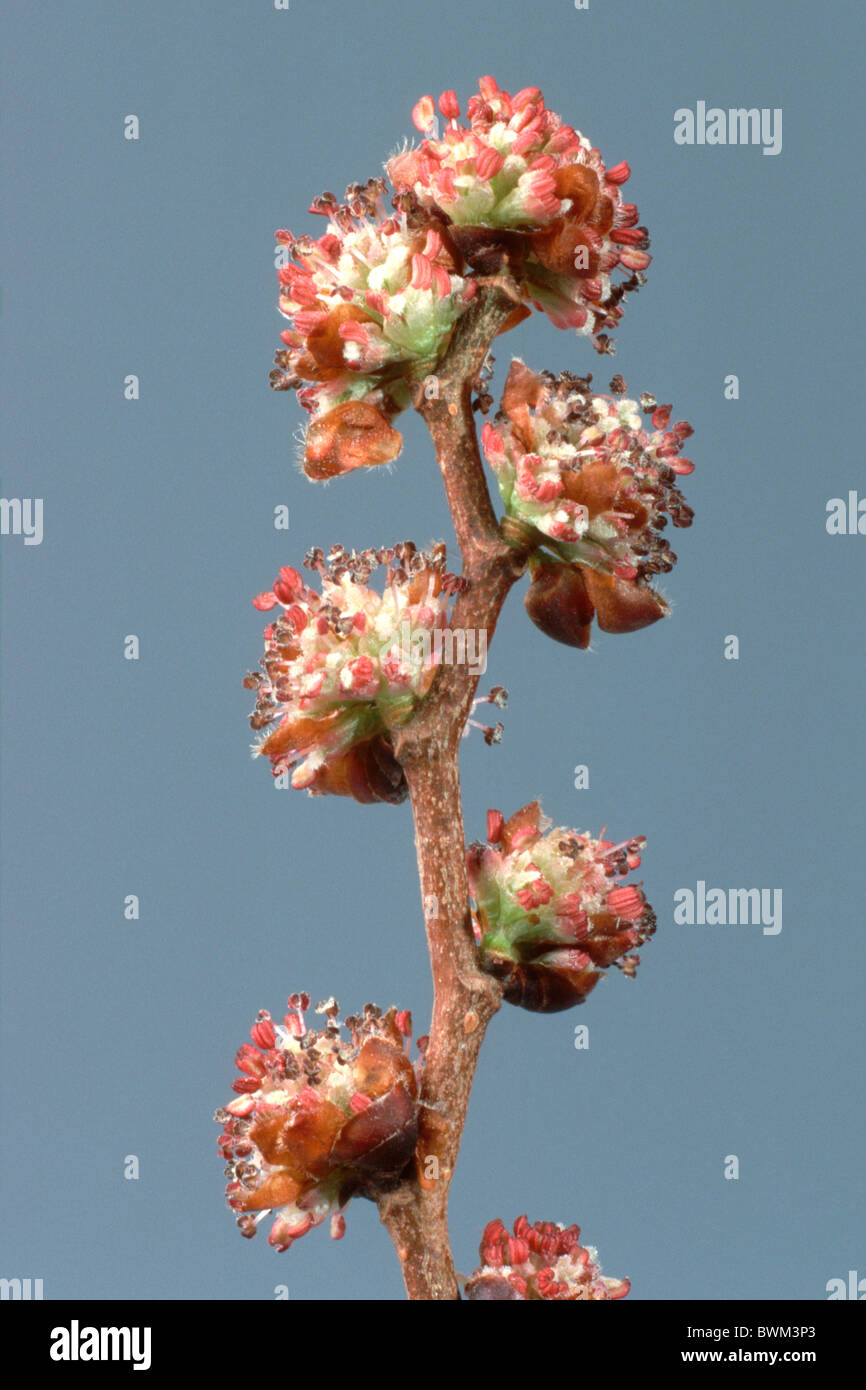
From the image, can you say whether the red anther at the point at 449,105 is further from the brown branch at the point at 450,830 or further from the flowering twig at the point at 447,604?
the brown branch at the point at 450,830

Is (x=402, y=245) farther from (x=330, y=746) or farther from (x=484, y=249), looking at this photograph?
(x=330, y=746)

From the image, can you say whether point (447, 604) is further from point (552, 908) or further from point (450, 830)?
point (552, 908)

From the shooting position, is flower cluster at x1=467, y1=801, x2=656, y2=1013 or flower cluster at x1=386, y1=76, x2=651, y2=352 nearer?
flower cluster at x1=386, y1=76, x2=651, y2=352

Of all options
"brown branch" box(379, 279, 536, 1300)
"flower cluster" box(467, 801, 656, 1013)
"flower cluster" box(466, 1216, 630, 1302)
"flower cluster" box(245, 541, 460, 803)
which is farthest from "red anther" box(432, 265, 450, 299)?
"flower cluster" box(466, 1216, 630, 1302)

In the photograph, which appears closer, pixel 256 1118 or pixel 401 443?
pixel 256 1118

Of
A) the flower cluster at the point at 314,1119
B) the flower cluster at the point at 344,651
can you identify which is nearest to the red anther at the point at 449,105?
the flower cluster at the point at 344,651

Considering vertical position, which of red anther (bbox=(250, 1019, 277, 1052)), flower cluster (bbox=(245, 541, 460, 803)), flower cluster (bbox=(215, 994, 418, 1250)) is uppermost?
flower cluster (bbox=(245, 541, 460, 803))

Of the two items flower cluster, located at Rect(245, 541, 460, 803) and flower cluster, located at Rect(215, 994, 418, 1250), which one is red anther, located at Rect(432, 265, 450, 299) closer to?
flower cluster, located at Rect(245, 541, 460, 803)
